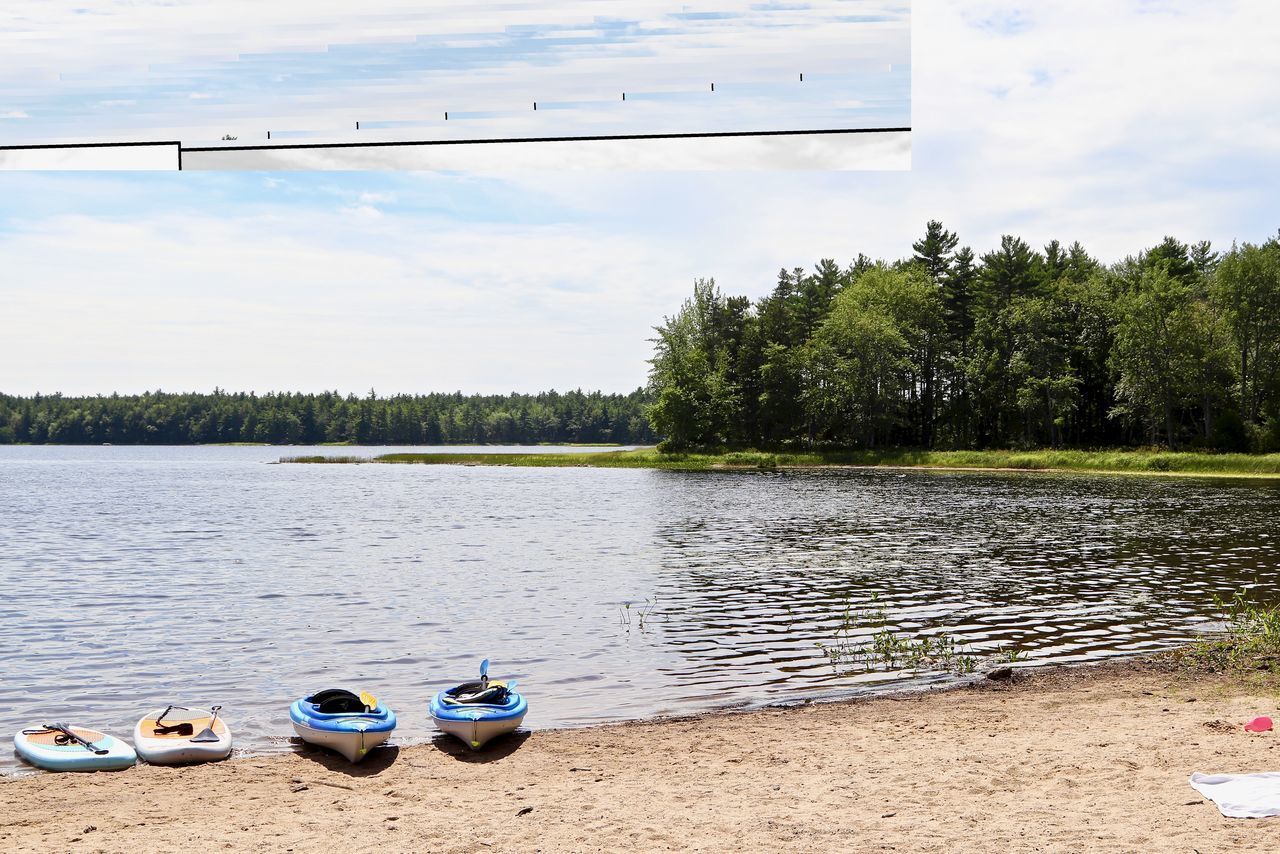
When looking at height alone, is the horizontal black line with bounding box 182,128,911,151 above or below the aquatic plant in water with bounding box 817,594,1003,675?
above

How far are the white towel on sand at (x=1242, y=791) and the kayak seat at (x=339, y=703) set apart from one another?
27.0ft

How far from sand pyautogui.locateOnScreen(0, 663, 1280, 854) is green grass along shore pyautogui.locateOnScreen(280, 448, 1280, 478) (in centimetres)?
6251

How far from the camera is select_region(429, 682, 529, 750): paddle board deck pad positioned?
10.8 m

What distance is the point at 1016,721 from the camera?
10.6 m

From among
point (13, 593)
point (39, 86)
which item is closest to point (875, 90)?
point (39, 86)

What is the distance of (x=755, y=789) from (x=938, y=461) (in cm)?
7521

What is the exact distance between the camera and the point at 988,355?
82.9 meters

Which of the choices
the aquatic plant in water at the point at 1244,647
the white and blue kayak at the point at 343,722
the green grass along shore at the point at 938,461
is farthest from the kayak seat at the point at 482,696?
the green grass along shore at the point at 938,461

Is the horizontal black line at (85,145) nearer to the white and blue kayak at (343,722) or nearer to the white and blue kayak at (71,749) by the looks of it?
the white and blue kayak at (343,722)

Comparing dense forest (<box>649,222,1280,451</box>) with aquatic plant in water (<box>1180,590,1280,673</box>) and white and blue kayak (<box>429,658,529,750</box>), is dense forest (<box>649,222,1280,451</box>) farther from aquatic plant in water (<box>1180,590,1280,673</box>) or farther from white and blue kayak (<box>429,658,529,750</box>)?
white and blue kayak (<box>429,658,529,750</box>)

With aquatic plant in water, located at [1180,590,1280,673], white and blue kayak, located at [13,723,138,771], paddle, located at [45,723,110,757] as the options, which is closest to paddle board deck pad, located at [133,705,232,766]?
white and blue kayak, located at [13,723,138,771]

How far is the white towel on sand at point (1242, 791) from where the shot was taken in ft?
22.3

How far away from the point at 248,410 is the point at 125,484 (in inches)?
5253

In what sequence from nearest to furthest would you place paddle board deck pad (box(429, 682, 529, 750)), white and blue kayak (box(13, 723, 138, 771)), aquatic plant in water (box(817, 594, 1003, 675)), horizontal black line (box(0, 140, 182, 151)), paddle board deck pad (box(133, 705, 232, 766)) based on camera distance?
horizontal black line (box(0, 140, 182, 151)) < white and blue kayak (box(13, 723, 138, 771)) < paddle board deck pad (box(133, 705, 232, 766)) < paddle board deck pad (box(429, 682, 529, 750)) < aquatic plant in water (box(817, 594, 1003, 675))
